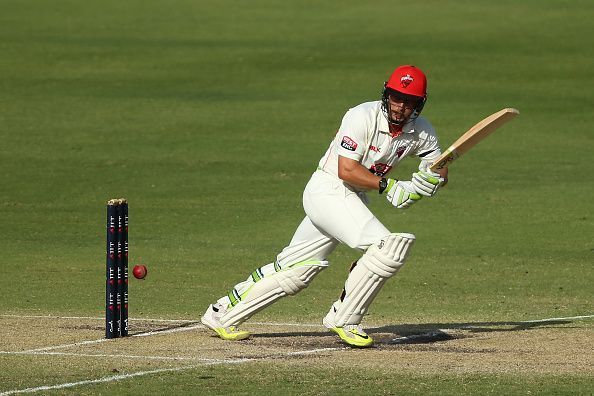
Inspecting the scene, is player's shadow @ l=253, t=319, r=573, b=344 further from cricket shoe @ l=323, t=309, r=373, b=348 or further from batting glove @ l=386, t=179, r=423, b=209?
batting glove @ l=386, t=179, r=423, b=209

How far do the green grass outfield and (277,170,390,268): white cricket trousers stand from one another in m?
1.08

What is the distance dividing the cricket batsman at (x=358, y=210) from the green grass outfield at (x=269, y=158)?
0.89 meters

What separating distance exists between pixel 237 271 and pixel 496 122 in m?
4.75

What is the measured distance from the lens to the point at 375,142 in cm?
879

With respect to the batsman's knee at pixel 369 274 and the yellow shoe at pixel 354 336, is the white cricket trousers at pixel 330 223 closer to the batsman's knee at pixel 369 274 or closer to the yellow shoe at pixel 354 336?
the batsman's knee at pixel 369 274

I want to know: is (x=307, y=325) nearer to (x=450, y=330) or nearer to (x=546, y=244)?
(x=450, y=330)

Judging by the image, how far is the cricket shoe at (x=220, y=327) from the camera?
29.5 feet

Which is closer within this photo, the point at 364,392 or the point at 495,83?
the point at 364,392

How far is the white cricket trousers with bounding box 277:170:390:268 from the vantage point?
857cm

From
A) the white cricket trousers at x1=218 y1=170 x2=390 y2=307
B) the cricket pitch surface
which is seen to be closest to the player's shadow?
the cricket pitch surface

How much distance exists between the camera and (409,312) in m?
10.7

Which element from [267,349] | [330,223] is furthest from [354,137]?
[267,349]

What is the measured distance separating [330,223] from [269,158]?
1208 centimetres

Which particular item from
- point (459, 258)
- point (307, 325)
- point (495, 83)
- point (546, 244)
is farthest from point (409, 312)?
point (495, 83)
